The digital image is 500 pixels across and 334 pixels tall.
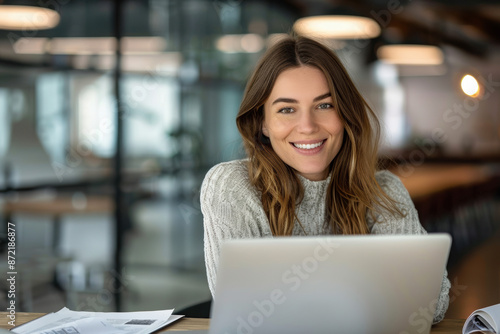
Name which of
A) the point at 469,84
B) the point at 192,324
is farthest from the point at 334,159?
the point at 192,324

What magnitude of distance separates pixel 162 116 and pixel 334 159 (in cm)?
304

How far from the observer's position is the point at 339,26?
16.8ft

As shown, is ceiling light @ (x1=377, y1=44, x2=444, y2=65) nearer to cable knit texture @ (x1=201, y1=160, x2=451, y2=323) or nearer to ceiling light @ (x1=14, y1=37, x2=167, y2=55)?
ceiling light @ (x1=14, y1=37, x2=167, y2=55)

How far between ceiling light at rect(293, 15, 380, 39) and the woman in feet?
10.4

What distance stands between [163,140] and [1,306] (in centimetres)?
173

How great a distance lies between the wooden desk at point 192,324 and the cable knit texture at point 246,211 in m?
0.13

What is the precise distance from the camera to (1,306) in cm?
449

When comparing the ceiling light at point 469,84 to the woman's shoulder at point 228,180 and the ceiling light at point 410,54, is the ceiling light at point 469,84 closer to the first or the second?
the woman's shoulder at point 228,180

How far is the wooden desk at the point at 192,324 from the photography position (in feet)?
5.10

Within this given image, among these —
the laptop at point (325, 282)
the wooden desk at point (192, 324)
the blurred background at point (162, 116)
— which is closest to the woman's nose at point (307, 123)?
the wooden desk at point (192, 324)

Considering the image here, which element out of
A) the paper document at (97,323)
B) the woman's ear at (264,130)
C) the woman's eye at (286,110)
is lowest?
the paper document at (97,323)

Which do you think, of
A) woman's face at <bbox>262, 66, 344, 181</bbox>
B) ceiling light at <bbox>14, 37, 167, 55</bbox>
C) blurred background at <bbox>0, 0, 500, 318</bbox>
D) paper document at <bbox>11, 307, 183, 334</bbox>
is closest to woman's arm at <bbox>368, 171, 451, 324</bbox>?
woman's face at <bbox>262, 66, 344, 181</bbox>

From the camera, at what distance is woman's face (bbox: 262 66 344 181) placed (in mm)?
1948

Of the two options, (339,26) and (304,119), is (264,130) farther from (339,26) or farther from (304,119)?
(339,26)
